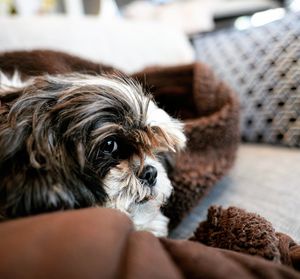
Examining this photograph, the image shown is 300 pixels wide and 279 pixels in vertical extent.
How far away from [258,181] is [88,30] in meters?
0.95

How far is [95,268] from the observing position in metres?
0.44

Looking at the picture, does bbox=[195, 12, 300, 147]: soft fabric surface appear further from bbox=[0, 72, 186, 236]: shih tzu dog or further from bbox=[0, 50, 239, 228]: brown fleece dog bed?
bbox=[0, 72, 186, 236]: shih tzu dog

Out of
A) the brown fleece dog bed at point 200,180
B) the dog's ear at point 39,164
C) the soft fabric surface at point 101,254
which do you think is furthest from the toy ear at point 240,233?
the dog's ear at point 39,164

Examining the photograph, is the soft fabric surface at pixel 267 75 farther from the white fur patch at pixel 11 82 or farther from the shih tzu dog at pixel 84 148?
the white fur patch at pixel 11 82

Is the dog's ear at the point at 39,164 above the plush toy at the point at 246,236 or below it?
above

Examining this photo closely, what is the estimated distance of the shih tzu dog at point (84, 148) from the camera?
595 mm

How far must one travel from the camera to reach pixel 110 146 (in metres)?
0.76

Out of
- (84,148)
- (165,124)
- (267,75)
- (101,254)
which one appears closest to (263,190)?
(165,124)

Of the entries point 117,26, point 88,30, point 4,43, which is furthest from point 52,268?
point 117,26

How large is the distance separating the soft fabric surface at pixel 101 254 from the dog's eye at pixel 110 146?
0.23 m

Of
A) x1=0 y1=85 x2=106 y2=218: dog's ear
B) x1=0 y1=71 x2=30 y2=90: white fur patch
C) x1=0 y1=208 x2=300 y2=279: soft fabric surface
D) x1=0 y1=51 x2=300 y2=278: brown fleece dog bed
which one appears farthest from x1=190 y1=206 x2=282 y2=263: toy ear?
x1=0 y1=71 x2=30 y2=90: white fur patch

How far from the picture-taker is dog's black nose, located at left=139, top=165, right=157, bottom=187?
827 mm

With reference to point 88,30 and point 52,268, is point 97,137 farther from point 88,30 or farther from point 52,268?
point 88,30

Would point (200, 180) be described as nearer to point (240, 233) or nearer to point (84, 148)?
point (240, 233)
